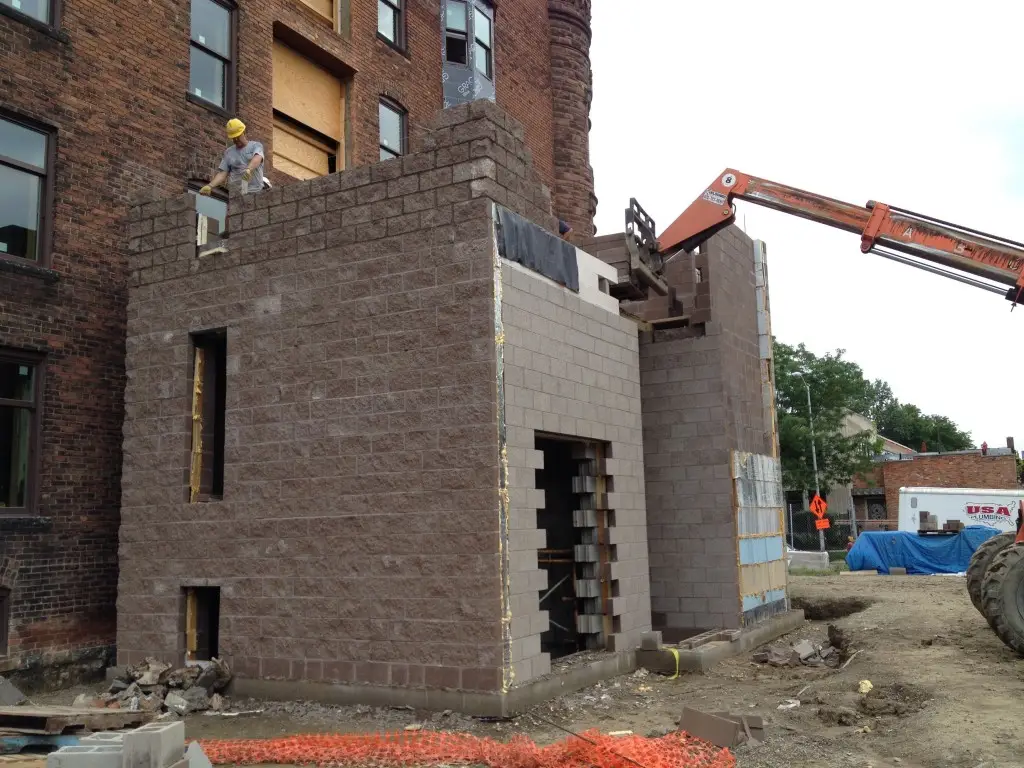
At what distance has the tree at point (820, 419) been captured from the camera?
50.0m

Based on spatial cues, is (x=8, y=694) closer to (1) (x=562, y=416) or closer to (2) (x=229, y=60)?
(1) (x=562, y=416)

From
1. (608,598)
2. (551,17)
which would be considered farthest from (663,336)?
(551,17)

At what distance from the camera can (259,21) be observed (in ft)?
53.9

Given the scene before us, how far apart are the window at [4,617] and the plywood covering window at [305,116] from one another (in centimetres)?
864

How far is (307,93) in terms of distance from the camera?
17.8m

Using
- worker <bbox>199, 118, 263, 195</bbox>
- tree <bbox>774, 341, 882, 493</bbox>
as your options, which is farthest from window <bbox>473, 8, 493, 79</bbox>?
tree <bbox>774, 341, 882, 493</bbox>

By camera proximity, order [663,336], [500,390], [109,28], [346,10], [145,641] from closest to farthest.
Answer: [500,390], [145,641], [109,28], [663,336], [346,10]

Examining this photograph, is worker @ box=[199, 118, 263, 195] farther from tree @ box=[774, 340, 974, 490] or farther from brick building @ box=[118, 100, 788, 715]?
tree @ box=[774, 340, 974, 490]

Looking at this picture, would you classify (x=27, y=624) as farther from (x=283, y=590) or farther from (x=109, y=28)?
(x=109, y=28)

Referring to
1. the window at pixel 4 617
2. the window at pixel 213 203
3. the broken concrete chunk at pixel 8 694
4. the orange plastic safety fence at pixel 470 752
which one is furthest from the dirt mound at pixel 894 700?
the window at pixel 213 203

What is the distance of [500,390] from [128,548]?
17.9 feet

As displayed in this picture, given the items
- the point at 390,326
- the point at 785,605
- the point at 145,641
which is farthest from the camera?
the point at 785,605

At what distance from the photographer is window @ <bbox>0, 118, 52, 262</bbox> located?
1216 cm

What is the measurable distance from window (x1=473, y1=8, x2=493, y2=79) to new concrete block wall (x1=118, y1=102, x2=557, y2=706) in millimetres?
11861
